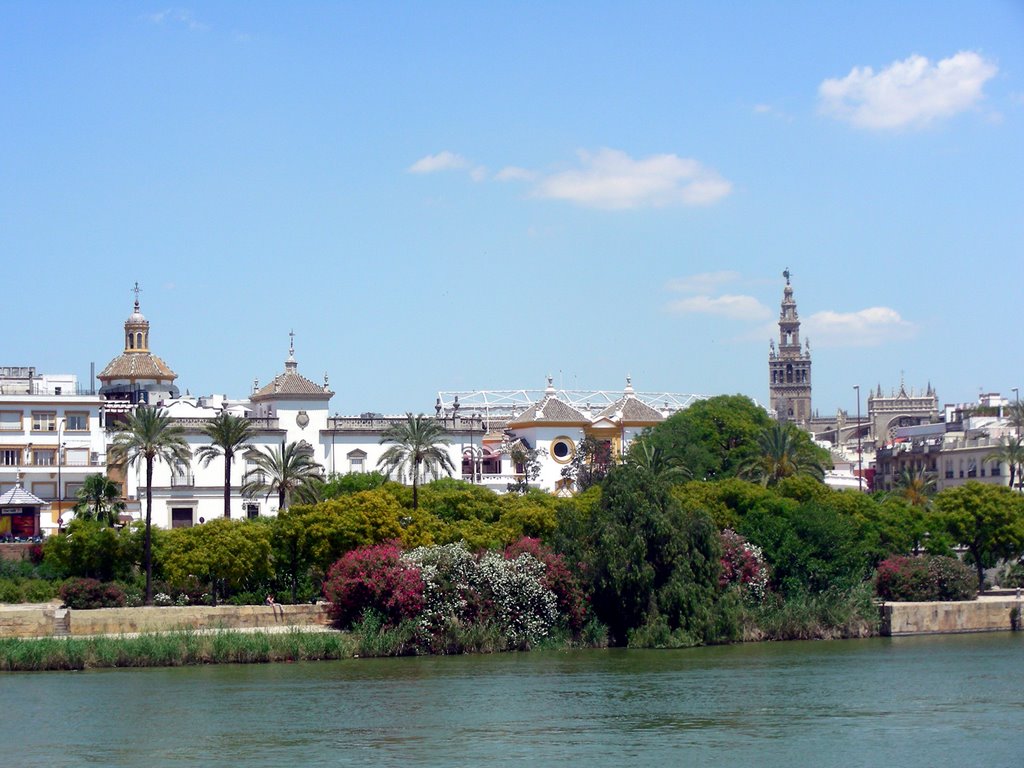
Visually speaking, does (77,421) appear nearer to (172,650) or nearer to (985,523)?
(172,650)

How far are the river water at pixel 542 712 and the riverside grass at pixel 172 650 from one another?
1.02m

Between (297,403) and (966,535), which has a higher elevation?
(297,403)

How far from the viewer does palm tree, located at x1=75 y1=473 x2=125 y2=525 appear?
65.4m

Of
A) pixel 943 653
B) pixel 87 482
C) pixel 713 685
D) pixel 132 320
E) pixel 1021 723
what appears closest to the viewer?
pixel 1021 723

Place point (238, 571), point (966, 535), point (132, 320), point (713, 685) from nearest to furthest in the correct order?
point (713, 685) < point (238, 571) < point (966, 535) < point (132, 320)

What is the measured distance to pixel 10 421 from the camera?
7938cm

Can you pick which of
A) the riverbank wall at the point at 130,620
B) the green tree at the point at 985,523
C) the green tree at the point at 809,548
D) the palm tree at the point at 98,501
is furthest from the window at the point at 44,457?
the green tree at the point at 985,523

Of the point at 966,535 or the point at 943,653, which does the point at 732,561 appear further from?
the point at 966,535

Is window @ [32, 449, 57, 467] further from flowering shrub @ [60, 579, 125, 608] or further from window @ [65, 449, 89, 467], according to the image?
flowering shrub @ [60, 579, 125, 608]

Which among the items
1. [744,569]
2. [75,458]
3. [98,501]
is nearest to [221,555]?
[98,501]

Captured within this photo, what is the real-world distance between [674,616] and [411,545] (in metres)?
9.83

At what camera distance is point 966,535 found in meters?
72.6

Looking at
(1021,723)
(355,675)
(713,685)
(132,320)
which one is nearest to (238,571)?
(355,675)

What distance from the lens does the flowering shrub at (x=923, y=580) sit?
6506 cm
